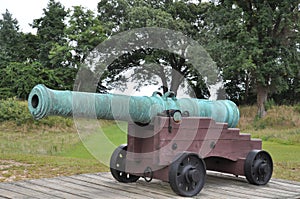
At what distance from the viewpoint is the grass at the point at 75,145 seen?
5.84 metres

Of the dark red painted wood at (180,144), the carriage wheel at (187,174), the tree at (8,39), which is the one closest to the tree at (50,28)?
the tree at (8,39)

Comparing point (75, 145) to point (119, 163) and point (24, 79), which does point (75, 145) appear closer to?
point (119, 163)

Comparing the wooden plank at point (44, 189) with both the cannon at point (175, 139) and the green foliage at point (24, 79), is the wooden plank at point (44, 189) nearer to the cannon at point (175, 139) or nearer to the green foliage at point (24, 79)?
the cannon at point (175, 139)

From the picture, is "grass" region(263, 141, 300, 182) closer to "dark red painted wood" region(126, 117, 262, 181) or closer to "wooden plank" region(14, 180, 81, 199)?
"dark red painted wood" region(126, 117, 262, 181)

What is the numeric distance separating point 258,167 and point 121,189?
1608 mm

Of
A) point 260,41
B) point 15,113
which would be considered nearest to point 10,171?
point 15,113

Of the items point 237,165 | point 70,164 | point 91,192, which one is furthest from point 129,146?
point 70,164

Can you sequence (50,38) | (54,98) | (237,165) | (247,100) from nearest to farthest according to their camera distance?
(54,98)
(237,165)
(247,100)
(50,38)

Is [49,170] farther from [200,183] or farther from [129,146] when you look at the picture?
[200,183]

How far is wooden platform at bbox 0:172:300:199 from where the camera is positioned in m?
4.63

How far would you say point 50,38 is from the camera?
2623 cm

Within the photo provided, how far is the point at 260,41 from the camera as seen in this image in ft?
71.4

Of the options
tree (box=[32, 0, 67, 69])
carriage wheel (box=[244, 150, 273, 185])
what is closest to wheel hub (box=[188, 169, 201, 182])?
carriage wheel (box=[244, 150, 273, 185])

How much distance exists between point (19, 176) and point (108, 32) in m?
16.9
